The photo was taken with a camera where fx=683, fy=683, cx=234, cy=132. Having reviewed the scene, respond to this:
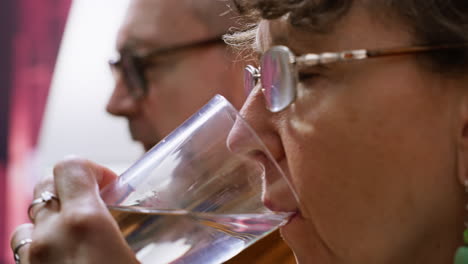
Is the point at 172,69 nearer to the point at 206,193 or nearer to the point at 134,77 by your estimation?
the point at 134,77

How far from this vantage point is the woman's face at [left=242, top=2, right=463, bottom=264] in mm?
853

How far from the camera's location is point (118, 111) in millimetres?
1969

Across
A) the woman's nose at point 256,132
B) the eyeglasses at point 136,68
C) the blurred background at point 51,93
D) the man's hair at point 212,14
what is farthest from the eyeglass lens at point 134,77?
the woman's nose at point 256,132

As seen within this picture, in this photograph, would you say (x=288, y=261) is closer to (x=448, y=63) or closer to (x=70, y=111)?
(x=448, y=63)

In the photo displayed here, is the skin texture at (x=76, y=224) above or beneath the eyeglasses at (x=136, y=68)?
above

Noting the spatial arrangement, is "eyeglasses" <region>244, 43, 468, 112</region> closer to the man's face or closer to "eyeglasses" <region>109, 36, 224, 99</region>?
the man's face

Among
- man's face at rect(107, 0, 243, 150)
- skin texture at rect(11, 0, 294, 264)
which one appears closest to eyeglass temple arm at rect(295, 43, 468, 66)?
skin texture at rect(11, 0, 294, 264)

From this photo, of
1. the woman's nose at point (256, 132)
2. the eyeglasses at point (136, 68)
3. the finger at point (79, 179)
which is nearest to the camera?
the woman's nose at point (256, 132)

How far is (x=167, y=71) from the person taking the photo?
6.31ft

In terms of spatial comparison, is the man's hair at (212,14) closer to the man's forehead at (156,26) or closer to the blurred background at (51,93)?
the man's forehead at (156,26)

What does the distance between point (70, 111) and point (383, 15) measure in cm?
217

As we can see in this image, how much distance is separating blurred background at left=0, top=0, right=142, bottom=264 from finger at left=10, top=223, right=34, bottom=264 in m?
1.42

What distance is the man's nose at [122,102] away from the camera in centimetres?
194

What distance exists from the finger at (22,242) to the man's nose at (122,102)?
2.82 ft
